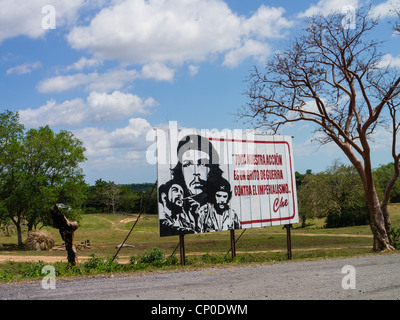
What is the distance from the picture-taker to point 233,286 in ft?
27.9

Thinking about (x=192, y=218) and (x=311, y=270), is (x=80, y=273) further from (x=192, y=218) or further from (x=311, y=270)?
(x=311, y=270)

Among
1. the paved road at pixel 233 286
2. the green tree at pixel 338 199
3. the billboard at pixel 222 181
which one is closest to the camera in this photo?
the paved road at pixel 233 286

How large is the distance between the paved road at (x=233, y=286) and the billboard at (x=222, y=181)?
2.60 meters

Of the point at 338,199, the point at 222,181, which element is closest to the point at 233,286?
the point at 222,181

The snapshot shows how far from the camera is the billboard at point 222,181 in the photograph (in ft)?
42.4

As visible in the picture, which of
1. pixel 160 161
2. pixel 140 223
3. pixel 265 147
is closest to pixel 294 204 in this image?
pixel 265 147

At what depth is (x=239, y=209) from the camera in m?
14.8

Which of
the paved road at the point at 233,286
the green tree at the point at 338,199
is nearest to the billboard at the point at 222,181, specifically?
the paved road at the point at 233,286

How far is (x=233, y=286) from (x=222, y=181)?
6067 millimetres

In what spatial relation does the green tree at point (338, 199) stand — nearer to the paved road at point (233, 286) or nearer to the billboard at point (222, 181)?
the billboard at point (222, 181)

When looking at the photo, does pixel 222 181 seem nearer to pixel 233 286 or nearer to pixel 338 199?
pixel 233 286

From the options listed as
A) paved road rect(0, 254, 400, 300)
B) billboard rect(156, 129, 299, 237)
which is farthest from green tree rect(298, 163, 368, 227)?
paved road rect(0, 254, 400, 300)

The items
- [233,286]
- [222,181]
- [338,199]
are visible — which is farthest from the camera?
[338,199]
